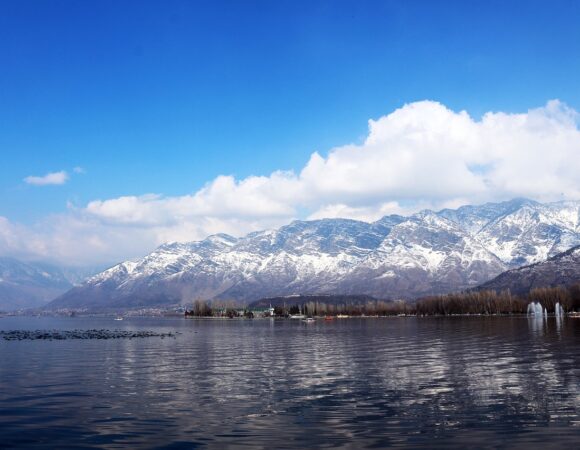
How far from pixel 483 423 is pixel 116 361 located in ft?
212

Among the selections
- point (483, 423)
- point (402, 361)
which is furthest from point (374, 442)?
point (402, 361)

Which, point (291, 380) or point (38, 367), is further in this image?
point (38, 367)

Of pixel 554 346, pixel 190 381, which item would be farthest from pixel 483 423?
pixel 554 346

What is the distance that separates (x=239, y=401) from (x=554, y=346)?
250ft

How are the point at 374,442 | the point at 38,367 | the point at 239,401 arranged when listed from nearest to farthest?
the point at 374,442 < the point at 239,401 < the point at 38,367

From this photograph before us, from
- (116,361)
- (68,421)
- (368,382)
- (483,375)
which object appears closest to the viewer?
(68,421)

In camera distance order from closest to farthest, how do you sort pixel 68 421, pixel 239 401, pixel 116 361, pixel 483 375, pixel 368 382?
pixel 68 421, pixel 239 401, pixel 368 382, pixel 483 375, pixel 116 361

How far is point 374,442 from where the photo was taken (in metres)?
35.4

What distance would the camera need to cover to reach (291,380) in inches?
2516

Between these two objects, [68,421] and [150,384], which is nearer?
[68,421]

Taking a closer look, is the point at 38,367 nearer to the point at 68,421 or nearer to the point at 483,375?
the point at 68,421

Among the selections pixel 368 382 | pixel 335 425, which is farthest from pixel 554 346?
pixel 335 425

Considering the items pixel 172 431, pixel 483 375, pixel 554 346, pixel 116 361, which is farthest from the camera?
pixel 554 346

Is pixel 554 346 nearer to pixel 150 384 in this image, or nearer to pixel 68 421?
pixel 150 384
